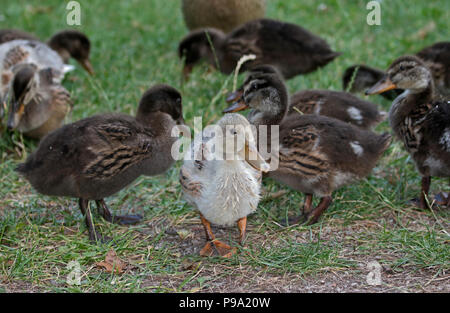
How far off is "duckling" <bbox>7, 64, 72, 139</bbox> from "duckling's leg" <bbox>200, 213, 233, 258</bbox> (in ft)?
7.81

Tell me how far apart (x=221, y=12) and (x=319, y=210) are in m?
3.98

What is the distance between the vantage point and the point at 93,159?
13.6ft

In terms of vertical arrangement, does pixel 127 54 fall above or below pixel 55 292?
above

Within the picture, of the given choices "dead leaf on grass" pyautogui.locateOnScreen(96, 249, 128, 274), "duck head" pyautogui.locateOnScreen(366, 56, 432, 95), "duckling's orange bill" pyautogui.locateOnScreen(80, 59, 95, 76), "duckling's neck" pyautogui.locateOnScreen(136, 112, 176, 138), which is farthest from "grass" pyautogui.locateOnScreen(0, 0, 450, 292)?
"duck head" pyautogui.locateOnScreen(366, 56, 432, 95)

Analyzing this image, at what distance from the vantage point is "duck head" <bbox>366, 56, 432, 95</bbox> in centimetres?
479

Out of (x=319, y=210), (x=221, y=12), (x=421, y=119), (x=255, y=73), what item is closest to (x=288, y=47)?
(x=221, y=12)

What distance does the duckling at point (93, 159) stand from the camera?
4.15 meters

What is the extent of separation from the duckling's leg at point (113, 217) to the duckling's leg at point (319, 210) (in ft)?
4.43

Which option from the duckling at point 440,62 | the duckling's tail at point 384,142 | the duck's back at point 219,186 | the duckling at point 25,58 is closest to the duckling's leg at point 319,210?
the duckling's tail at point 384,142

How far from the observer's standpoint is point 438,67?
6.09 metres

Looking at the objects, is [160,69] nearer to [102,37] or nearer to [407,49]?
[102,37]

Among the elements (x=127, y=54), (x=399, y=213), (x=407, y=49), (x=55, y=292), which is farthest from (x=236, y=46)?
(x=55, y=292)

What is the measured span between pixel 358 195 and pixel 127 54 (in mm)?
4130

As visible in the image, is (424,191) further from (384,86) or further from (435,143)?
(384,86)
